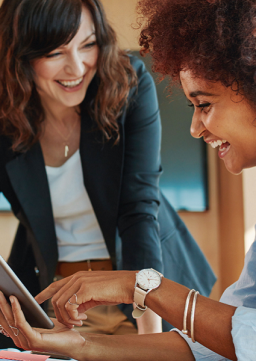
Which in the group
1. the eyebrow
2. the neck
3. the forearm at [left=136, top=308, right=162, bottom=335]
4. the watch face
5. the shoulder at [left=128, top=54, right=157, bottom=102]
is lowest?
the forearm at [left=136, top=308, right=162, bottom=335]

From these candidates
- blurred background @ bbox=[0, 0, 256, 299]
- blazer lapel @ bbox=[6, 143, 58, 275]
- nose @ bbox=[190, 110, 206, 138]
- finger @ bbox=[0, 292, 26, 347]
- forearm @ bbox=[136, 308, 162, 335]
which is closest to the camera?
finger @ bbox=[0, 292, 26, 347]

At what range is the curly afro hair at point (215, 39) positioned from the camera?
0.79m

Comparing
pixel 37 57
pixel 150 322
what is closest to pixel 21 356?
pixel 150 322

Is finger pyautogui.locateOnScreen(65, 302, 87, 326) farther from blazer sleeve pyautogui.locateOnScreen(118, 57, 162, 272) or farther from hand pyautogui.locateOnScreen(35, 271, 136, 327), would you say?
blazer sleeve pyautogui.locateOnScreen(118, 57, 162, 272)

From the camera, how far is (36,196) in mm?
1448

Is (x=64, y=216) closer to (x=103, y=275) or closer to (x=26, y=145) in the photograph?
(x=26, y=145)

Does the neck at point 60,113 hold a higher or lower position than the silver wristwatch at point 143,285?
higher

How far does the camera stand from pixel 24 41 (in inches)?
50.9

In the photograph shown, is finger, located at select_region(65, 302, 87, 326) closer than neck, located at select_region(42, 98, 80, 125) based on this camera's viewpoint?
Yes

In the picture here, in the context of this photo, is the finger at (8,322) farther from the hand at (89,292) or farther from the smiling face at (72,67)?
the smiling face at (72,67)

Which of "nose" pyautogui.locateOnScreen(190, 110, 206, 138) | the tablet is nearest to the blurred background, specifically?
"nose" pyautogui.locateOnScreen(190, 110, 206, 138)

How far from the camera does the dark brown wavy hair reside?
125 cm

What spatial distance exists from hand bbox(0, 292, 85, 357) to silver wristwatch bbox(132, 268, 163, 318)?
172 millimetres

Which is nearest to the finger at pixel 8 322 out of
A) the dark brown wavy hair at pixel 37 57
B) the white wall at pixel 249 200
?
the dark brown wavy hair at pixel 37 57
